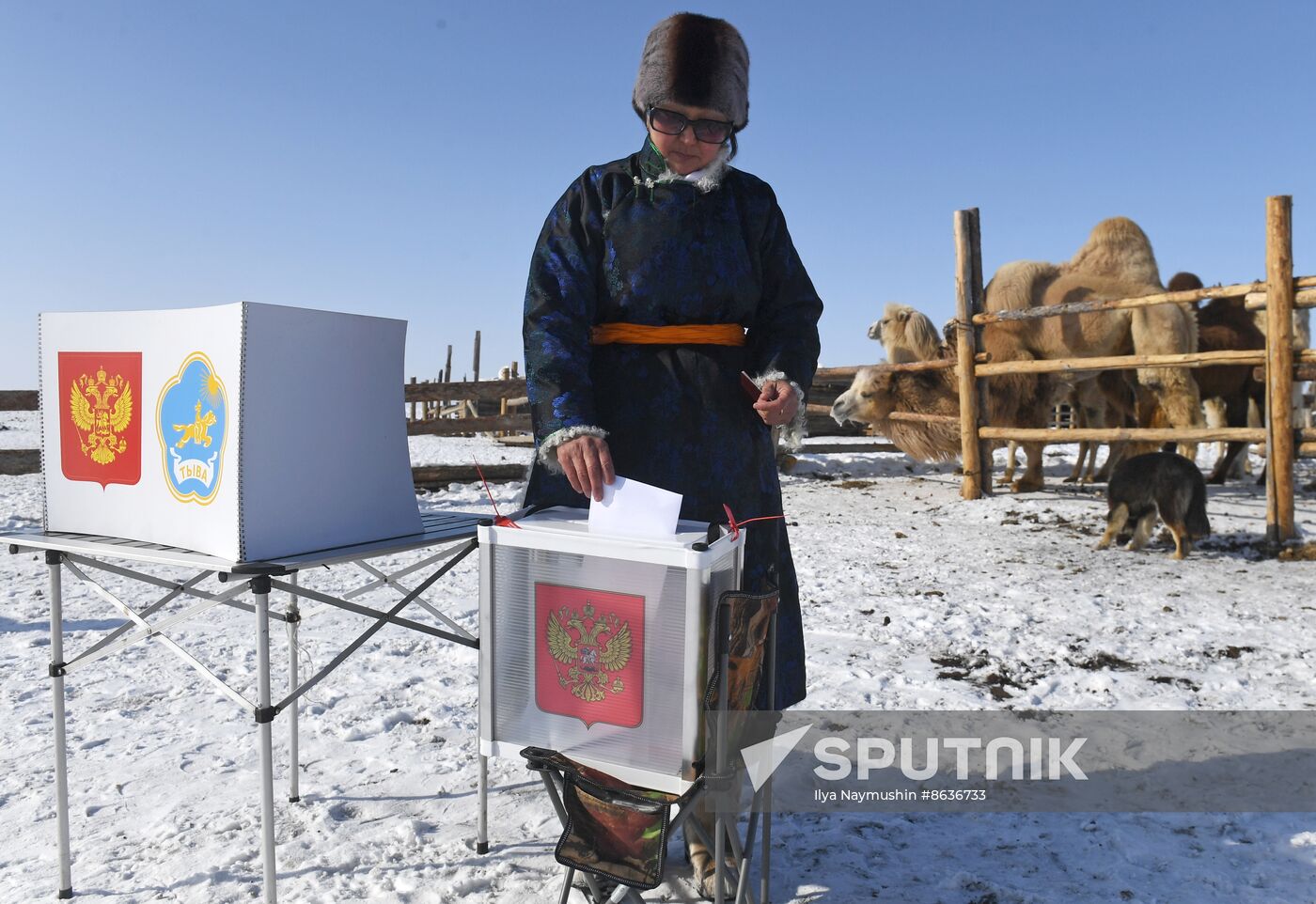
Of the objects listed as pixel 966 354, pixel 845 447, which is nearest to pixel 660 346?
pixel 966 354

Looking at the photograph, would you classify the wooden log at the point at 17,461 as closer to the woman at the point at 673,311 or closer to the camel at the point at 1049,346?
the camel at the point at 1049,346

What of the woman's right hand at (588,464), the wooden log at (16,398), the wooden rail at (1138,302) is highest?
the wooden rail at (1138,302)

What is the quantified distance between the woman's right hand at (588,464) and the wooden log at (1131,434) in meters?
5.92

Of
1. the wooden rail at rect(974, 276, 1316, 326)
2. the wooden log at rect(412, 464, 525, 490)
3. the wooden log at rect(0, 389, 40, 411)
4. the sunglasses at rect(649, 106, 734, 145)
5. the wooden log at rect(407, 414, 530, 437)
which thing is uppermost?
the wooden rail at rect(974, 276, 1316, 326)

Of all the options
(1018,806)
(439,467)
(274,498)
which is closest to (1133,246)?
(439,467)

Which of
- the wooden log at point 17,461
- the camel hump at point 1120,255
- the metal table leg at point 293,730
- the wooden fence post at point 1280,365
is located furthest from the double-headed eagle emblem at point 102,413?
the camel hump at point 1120,255

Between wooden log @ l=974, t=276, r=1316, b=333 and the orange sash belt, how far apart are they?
18.3 feet

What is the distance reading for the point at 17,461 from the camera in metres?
7.75

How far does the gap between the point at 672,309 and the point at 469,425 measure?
8.43 meters

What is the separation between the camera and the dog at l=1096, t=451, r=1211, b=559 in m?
5.18

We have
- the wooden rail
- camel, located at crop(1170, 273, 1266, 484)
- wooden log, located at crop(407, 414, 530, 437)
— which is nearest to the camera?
the wooden rail

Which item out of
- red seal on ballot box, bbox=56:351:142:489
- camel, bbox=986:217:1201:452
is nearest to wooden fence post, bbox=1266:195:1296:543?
camel, bbox=986:217:1201:452

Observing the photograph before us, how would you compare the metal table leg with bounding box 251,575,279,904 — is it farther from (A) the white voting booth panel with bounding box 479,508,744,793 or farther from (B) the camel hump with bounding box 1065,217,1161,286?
(B) the camel hump with bounding box 1065,217,1161,286

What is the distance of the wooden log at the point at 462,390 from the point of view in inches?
373
